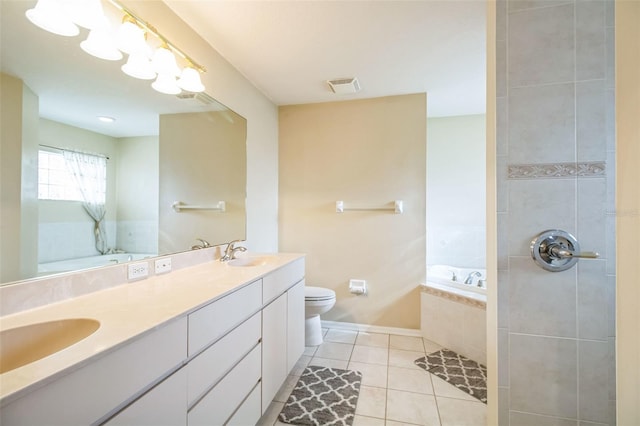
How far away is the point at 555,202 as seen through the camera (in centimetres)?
104

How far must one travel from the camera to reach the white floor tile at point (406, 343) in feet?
8.10

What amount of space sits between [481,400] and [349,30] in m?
2.61

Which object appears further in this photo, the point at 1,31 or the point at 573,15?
the point at 573,15

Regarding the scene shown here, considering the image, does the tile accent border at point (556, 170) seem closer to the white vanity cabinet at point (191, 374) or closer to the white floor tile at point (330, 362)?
the white vanity cabinet at point (191, 374)

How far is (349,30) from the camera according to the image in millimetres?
1777

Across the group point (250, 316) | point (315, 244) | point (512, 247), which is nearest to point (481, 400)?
point (512, 247)

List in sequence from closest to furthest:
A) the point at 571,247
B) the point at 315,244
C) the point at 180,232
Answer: the point at 571,247 < the point at 180,232 < the point at 315,244

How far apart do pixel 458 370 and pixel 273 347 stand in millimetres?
1522

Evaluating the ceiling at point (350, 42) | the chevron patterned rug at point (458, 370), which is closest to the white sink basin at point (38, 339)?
the ceiling at point (350, 42)

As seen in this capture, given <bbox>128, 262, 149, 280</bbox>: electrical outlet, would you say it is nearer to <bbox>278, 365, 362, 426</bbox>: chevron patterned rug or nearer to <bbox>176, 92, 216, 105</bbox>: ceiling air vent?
<bbox>176, 92, 216, 105</bbox>: ceiling air vent

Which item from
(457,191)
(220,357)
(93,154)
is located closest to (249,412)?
(220,357)

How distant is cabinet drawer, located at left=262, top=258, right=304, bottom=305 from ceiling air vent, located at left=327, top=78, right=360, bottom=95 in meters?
1.63

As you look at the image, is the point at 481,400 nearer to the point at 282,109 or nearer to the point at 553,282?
the point at 553,282

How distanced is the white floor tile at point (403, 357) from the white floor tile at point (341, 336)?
402 mm
